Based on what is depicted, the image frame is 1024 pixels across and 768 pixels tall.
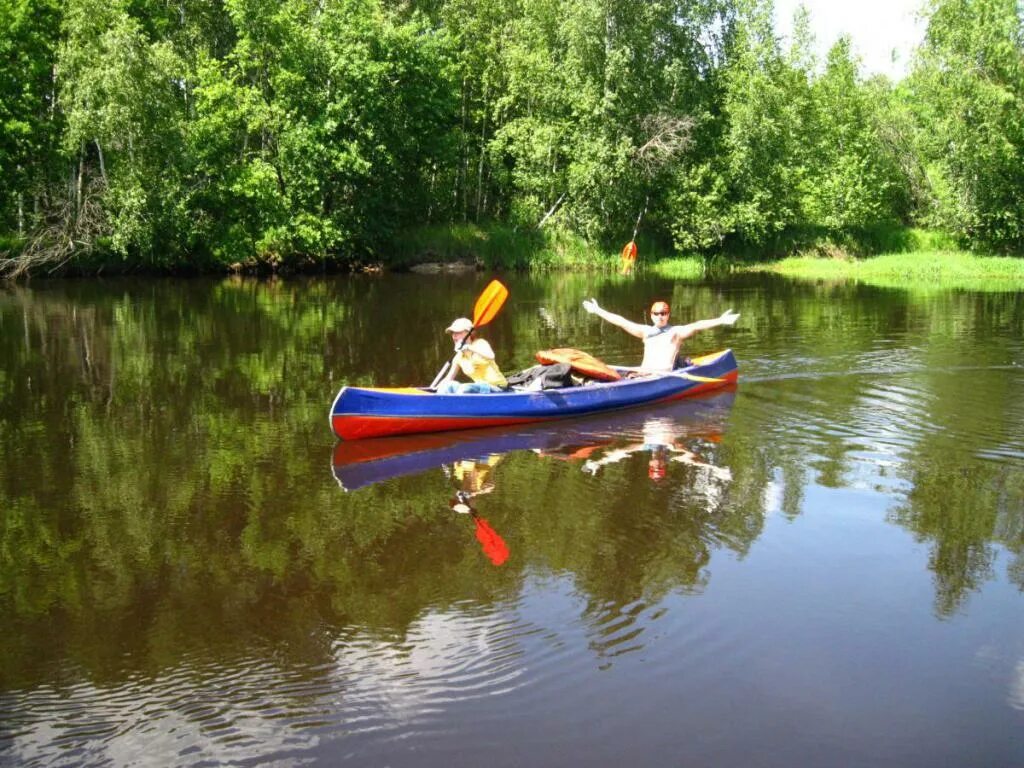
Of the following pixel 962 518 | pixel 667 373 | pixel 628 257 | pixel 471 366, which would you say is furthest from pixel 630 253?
pixel 962 518

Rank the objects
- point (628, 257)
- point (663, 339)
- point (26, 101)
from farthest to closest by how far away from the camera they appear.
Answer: point (628, 257) → point (26, 101) → point (663, 339)

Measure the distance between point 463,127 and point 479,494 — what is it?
3260cm

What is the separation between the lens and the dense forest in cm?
2791

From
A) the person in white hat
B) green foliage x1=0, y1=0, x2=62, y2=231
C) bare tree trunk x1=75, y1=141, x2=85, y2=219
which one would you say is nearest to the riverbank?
bare tree trunk x1=75, y1=141, x2=85, y2=219

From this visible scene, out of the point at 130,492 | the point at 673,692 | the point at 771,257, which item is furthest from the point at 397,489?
the point at 771,257

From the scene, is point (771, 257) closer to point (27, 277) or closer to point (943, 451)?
point (27, 277)

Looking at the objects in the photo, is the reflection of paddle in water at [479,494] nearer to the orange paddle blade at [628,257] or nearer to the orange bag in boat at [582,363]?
the orange bag in boat at [582,363]

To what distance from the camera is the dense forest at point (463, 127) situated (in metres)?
27.9

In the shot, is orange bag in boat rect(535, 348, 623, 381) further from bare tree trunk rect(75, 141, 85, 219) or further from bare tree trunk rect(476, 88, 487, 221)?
bare tree trunk rect(476, 88, 487, 221)

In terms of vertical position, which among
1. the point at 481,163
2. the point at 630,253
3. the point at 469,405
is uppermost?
the point at 481,163

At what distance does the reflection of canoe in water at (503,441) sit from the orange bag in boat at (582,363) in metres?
0.48

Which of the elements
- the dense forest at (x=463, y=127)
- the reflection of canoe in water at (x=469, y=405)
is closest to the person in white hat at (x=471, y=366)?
the reflection of canoe in water at (x=469, y=405)

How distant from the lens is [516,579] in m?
6.39

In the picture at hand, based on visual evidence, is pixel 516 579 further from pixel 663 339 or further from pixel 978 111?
pixel 978 111
